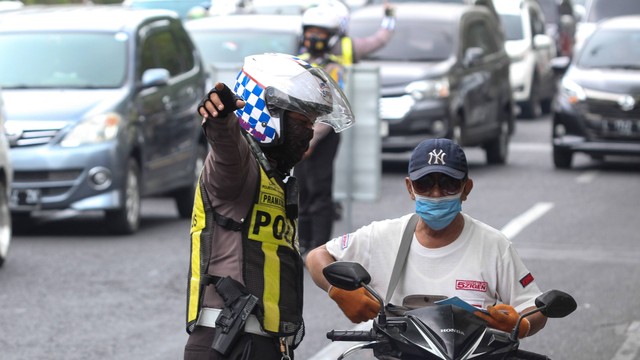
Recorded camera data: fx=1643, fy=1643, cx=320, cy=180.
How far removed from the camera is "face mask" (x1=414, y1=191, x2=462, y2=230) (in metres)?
5.09

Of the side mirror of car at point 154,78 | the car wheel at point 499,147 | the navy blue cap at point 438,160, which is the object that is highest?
the navy blue cap at point 438,160

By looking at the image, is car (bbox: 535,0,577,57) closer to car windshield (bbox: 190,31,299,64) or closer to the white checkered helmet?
car windshield (bbox: 190,31,299,64)

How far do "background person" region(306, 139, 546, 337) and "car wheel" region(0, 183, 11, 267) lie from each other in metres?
6.99

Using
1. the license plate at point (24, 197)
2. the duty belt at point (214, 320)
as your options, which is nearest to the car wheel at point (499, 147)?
the license plate at point (24, 197)

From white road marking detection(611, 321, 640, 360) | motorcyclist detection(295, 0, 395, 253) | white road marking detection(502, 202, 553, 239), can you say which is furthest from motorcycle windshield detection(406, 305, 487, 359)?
white road marking detection(502, 202, 553, 239)

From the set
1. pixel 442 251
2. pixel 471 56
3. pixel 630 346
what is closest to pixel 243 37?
pixel 471 56

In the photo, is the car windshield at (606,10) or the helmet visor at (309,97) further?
the car windshield at (606,10)

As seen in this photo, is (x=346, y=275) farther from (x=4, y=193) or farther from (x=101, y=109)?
(x=101, y=109)

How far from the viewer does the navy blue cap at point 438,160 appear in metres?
5.03

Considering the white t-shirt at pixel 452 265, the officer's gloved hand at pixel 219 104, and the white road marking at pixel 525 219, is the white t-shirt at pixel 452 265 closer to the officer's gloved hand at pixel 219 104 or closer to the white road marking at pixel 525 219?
the officer's gloved hand at pixel 219 104

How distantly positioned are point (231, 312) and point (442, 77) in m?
14.5

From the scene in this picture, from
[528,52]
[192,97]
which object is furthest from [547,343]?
[528,52]

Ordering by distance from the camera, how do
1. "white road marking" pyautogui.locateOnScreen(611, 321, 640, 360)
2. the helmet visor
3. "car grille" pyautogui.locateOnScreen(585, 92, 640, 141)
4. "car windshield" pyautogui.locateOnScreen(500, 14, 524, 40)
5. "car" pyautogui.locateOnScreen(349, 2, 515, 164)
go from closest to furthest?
the helmet visor < "white road marking" pyautogui.locateOnScreen(611, 321, 640, 360) < "car" pyautogui.locateOnScreen(349, 2, 515, 164) < "car grille" pyautogui.locateOnScreen(585, 92, 640, 141) < "car windshield" pyautogui.locateOnScreen(500, 14, 524, 40)

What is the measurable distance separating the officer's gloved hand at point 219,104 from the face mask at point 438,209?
790 millimetres
